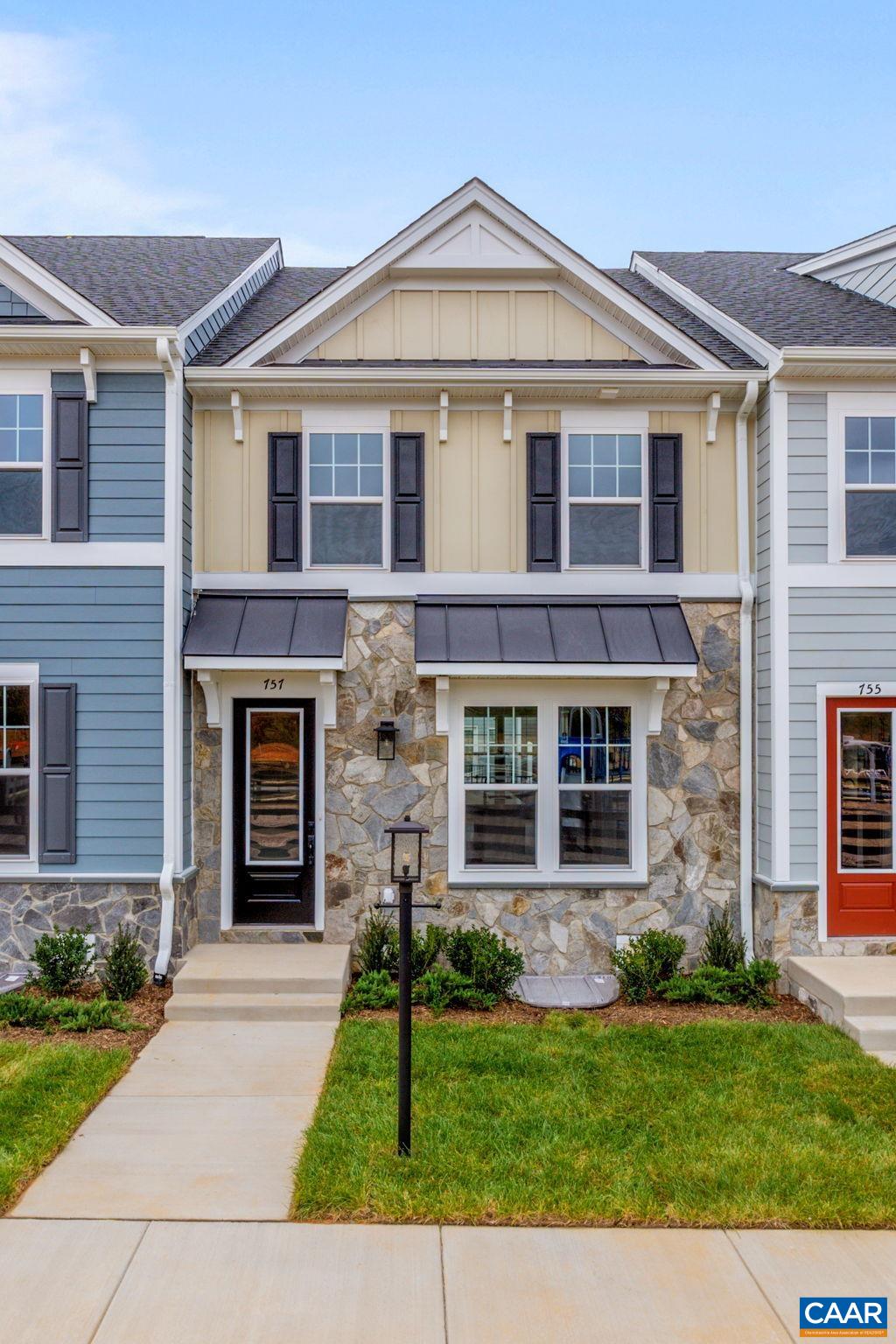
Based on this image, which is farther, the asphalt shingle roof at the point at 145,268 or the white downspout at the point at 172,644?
the asphalt shingle roof at the point at 145,268

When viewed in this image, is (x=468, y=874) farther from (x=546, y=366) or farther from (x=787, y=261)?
(x=787, y=261)

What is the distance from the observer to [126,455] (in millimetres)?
7641

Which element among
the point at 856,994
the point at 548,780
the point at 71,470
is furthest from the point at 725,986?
the point at 71,470

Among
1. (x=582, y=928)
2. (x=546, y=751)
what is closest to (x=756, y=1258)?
(x=582, y=928)

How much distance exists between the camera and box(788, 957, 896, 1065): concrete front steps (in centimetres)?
629

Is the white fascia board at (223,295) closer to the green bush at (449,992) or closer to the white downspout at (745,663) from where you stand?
the white downspout at (745,663)

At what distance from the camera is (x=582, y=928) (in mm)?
7922

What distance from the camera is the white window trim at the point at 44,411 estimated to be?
7633 millimetres

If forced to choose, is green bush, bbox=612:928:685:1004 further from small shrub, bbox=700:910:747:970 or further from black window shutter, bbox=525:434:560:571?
black window shutter, bbox=525:434:560:571

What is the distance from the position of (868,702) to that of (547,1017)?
3986 mm

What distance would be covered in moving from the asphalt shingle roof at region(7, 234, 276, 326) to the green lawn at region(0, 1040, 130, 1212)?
19.6 ft

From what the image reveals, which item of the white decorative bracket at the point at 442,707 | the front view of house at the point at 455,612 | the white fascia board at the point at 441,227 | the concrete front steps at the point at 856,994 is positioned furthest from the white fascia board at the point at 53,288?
the concrete front steps at the point at 856,994

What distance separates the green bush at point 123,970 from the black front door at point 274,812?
1.02 meters

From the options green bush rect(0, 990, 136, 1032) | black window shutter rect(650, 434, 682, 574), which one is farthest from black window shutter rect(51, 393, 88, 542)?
black window shutter rect(650, 434, 682, 574)
